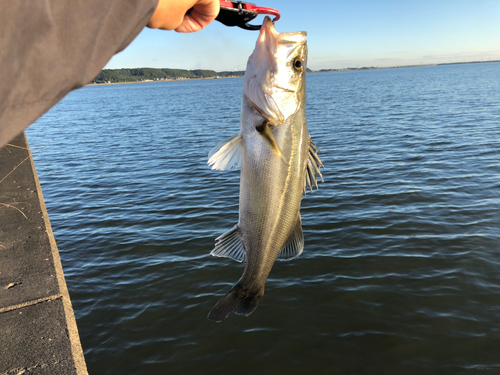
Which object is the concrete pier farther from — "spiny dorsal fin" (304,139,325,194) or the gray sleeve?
the gray sleeve

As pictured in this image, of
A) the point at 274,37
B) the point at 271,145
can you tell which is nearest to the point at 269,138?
the point at 271,145

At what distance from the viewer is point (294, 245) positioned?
281cm

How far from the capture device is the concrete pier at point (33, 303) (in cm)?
343

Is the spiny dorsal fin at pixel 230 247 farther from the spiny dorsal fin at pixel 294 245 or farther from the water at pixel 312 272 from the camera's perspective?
the water at pixel 312 272

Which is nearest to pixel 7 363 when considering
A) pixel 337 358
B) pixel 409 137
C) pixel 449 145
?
pixel 337 358

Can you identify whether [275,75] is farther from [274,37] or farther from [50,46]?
[50,46]

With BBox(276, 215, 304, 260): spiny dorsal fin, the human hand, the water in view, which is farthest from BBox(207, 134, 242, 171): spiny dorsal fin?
the water

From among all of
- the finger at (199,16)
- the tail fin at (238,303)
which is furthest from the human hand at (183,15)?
the tail fin at (238,303)

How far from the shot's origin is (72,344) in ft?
11.8

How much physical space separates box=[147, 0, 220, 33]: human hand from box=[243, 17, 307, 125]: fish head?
3.13 ft

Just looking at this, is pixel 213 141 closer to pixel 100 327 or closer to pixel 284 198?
pixel 100 327

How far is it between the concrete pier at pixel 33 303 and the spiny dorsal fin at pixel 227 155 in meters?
2.33

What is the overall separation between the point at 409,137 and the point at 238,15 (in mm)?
19124

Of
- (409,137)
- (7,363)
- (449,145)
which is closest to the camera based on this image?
(7,363)
